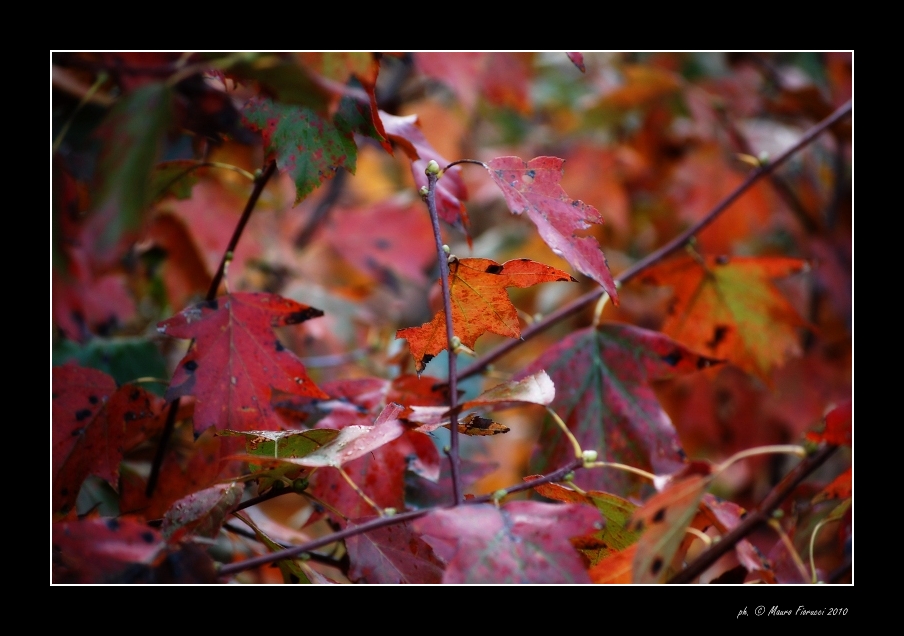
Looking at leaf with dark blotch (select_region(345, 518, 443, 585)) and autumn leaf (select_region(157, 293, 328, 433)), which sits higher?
autumn leaf (select_region(157, 293, 328, 433))

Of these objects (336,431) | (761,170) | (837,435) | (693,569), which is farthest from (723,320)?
(336,431)

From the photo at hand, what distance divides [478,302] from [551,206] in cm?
10

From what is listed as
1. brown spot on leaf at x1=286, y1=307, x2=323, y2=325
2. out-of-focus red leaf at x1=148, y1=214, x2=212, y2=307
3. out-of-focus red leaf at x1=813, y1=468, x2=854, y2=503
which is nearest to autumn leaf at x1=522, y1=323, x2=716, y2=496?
out-of-focus red leaf at x1=813, y1=468, x2=854, y2=503

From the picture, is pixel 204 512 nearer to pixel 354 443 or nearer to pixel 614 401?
Answer: pixel 354 443

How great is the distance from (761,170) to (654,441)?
0.39m

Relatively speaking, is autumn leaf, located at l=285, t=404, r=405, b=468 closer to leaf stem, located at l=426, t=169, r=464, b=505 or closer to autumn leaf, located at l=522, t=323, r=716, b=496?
leaf stem, located at l=426, t=169, r=464, b=505

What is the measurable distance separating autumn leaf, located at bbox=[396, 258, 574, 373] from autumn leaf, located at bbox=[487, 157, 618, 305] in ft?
0.09

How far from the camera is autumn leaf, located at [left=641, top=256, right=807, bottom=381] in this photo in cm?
92

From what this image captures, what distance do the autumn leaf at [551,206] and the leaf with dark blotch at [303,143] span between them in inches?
5.1

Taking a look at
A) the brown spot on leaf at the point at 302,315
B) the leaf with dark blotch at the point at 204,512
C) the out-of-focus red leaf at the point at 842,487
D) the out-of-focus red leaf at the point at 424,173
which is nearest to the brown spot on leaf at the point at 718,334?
the out-of-focus red leaf at the point at 842,487

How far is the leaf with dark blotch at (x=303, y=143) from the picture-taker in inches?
23.6

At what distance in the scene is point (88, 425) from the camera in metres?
0.66

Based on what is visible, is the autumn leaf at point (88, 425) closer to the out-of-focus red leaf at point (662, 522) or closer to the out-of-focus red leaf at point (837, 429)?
the out-of-focus red leaf at point (662, 522)

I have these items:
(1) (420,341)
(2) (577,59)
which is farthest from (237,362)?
(2) (577,59)
